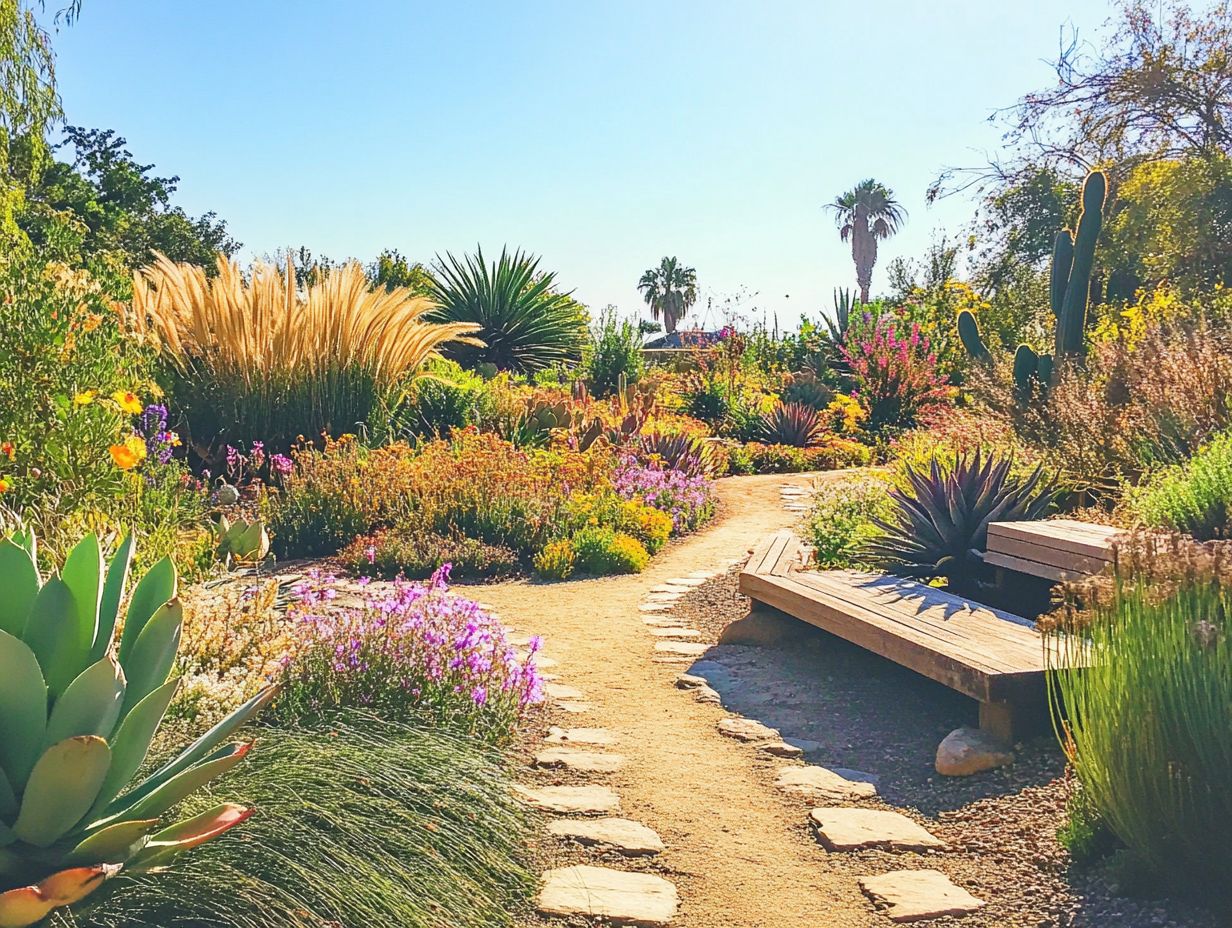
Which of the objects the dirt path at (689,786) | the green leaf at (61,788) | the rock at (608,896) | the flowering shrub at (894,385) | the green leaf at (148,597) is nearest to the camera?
the green leaf at (61,788)

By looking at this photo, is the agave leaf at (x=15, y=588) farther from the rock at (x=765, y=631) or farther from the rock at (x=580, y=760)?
the rock at (x=765, y=631)

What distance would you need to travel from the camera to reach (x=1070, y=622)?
3283 millimetres

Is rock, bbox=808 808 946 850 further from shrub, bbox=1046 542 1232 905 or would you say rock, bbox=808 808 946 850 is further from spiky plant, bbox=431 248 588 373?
spiky plant, bbox=431 248 588 373

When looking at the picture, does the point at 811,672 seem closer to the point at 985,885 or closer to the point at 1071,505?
the point at 985,885

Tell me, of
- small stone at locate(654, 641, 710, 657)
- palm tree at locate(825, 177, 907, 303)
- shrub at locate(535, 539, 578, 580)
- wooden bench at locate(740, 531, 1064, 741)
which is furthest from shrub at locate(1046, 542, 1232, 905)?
palm tree at locate(825, 177, 907, 303)

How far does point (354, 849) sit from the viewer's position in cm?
266

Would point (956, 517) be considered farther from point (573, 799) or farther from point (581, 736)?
point (573, 799)

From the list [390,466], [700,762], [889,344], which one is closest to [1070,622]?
[700,762]

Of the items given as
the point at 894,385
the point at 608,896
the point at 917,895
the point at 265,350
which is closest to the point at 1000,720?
the point at 917,895

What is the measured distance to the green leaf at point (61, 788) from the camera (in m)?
2.02

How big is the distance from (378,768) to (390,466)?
6454mm

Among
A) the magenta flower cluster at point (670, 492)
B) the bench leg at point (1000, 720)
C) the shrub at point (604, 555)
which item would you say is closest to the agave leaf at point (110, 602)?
the bench leg at point (1000, 720)

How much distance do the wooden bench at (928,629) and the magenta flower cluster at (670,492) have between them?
3378 millimetres

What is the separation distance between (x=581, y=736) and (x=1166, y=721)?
230cm
